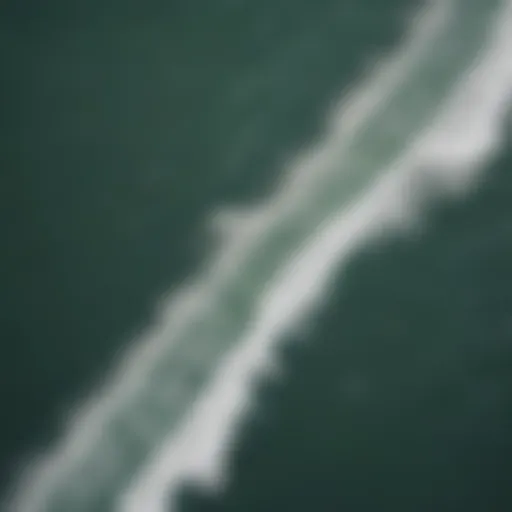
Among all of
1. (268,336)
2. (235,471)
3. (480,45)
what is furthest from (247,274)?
(480,45)

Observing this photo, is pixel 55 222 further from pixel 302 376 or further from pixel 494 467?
pixel 494 467

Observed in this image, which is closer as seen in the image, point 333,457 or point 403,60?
point 333,457

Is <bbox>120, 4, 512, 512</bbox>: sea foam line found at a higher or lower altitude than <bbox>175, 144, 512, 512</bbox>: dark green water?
higher

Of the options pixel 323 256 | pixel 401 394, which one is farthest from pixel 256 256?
pixel 401 394

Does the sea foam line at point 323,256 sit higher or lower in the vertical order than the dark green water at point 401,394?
higher

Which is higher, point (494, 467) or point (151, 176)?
point (151, 176)
